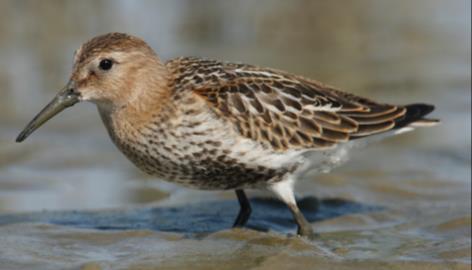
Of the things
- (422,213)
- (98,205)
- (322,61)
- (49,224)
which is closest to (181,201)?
(98,205)

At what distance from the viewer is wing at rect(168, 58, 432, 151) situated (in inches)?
322

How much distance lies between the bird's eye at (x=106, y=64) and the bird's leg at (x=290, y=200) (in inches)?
62.9

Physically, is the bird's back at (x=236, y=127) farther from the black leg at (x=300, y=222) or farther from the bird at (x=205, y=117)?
the black leg at (x=300, y=222)

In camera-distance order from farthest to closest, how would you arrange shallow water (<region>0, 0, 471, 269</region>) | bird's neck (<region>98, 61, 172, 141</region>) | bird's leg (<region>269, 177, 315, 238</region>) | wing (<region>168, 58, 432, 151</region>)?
bird's leg (<region>269, 177, 315, 238</region>) → wing (<region>168, 58, 432, 151</region>) → bird's neck (<region>98, 61, 172, 141</region>) → shallow water (<region>0, 0, 471, 269</region>)

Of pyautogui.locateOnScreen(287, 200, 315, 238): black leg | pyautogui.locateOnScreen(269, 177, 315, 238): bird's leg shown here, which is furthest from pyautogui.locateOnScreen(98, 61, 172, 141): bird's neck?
pyautogui.locateOnScreen(287, 200, 315, 238): black leg

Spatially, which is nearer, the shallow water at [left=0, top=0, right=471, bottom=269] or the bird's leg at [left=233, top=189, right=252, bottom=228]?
the shallow water at [left=0, top=0, right=471, bottom=269]

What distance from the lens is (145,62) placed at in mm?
8219

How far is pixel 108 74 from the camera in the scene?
8008 millimetres

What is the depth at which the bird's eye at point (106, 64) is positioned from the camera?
797cm

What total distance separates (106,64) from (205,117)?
85 cm

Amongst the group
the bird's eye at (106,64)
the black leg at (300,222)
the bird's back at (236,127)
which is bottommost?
the black leg at (300,222)

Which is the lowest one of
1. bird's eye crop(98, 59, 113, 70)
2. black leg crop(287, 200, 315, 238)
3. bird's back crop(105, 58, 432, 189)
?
black leg crop(287, 200, 315, 238)

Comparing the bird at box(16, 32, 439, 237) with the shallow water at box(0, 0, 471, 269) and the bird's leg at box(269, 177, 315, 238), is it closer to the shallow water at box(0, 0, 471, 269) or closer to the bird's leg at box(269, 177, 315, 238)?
the bird's leg at box(269, 177, 315, 238)

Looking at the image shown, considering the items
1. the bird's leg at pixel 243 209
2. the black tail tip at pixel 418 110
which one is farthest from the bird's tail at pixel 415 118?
the bird's leg at pixel 243 209
